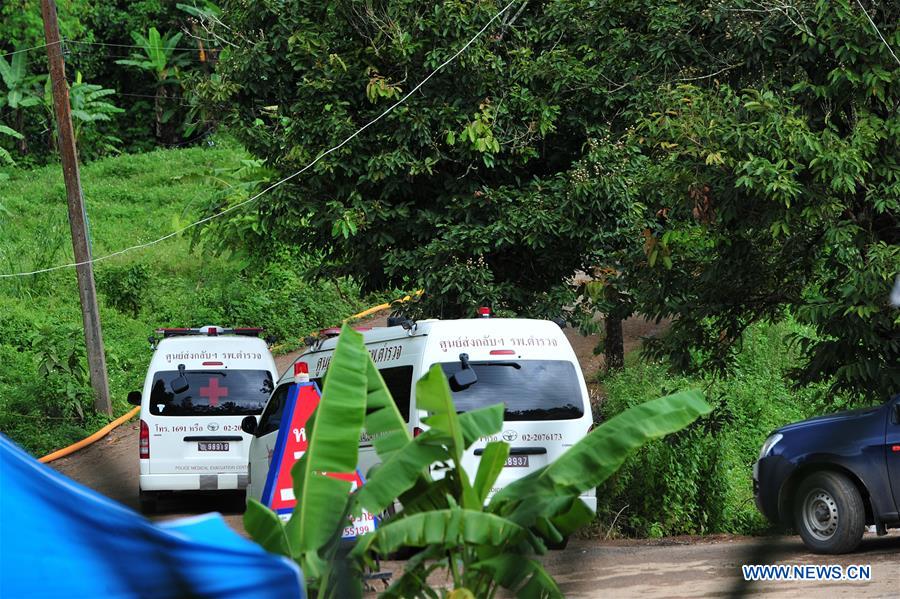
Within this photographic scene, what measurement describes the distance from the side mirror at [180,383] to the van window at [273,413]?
185cm

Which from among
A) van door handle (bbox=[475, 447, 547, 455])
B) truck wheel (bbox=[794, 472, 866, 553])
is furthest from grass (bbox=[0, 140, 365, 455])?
truck wheel (bbox=[794, 472, 866, 553])

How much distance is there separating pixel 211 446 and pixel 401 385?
3644 millimetres

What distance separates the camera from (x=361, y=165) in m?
14.1

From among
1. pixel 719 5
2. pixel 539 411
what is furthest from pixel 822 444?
pixel 719 5

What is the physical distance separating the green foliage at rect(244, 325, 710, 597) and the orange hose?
1371 centimetres

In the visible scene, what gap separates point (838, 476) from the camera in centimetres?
935

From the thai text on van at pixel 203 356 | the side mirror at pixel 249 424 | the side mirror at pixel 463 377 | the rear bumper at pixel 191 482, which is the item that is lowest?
the rear bumper at pixel 191 482

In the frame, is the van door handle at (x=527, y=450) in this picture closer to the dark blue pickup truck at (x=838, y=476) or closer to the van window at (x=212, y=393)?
the dark blue pickup truck at (x=838, y=476)

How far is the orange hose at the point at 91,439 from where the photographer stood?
1781cm

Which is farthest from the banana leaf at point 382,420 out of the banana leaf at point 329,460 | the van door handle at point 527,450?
the van door handle at point 527,450

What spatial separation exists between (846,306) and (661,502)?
11.5 feet

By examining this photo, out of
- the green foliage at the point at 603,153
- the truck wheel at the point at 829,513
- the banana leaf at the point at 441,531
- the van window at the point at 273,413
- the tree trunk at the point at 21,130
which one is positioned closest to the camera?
the banana leaf at the point at 441,531

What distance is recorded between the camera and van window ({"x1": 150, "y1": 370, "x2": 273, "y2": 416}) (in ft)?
43.4

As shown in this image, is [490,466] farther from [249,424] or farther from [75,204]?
[75,204]
